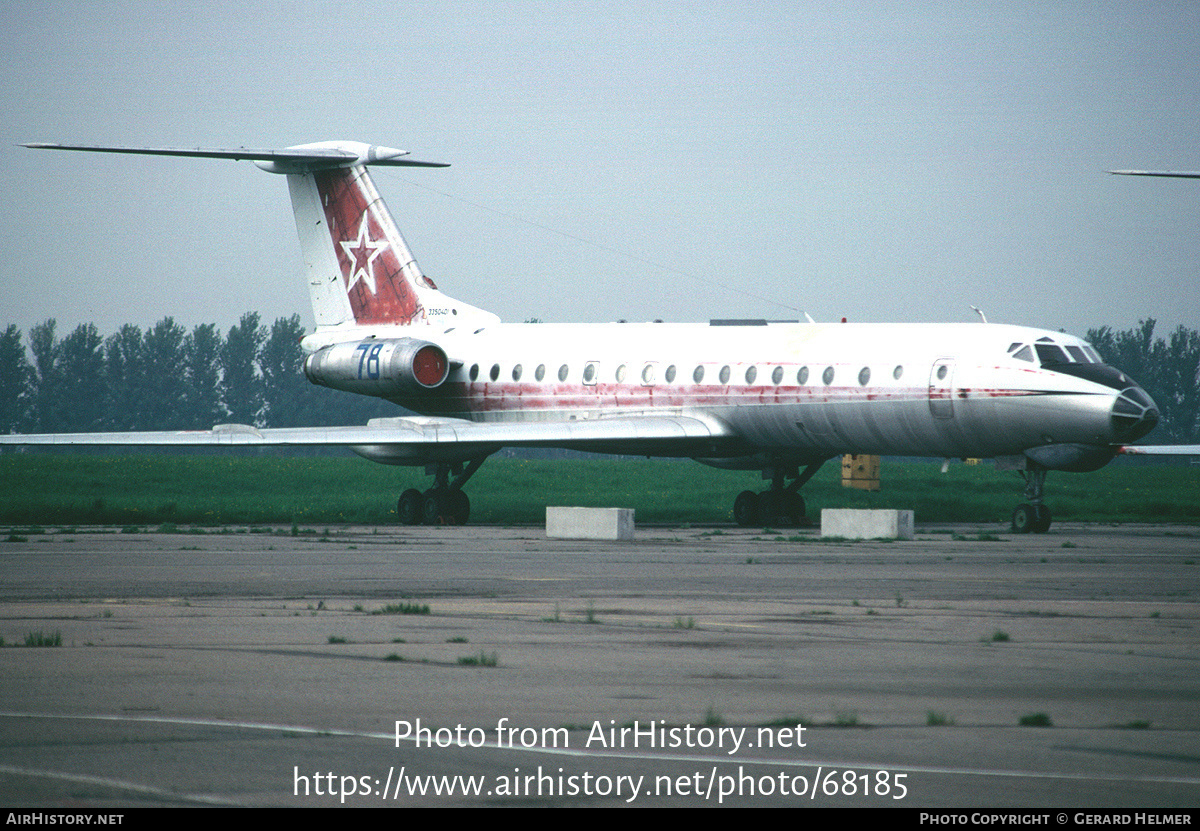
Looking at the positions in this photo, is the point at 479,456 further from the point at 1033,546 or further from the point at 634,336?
the point at 1033,546

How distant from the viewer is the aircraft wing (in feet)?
94.5

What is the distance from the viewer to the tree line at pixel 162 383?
111375 millimetres

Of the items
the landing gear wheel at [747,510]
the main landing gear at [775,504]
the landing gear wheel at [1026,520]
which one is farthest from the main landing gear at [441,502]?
the landing gear wheel at [1026,520]

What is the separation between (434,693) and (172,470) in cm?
3733

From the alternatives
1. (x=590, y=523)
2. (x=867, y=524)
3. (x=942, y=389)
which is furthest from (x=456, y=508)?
(x=942, y=389)

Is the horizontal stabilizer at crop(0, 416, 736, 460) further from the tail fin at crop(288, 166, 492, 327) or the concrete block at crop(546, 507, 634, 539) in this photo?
the tail fin at crop(288, 166, 492, 327)

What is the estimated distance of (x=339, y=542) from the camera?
22953 mm

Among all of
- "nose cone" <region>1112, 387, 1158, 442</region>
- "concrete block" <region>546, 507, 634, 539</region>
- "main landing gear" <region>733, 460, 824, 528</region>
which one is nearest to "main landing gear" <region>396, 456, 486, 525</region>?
"main landing gear" <region>733, 460, 824, 528</region>

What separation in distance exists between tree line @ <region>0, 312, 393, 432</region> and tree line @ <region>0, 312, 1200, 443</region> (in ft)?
0.25

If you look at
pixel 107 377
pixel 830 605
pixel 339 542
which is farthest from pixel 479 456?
pixel 107 377

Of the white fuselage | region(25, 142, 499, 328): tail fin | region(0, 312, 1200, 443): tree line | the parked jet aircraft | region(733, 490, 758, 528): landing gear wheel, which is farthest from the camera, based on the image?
region(0, 312, 1200, 443): tree line

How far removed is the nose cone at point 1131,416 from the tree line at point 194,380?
8825 cm

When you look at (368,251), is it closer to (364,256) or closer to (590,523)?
(364,256)

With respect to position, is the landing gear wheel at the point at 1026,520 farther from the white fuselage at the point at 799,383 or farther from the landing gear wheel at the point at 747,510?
the landing gear wheel at the point at 747,510
